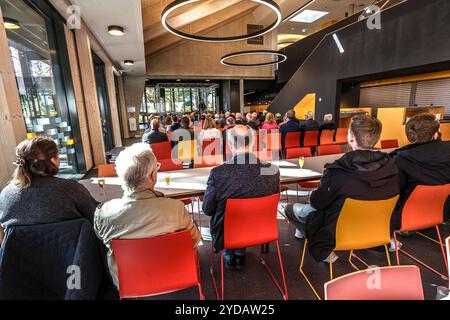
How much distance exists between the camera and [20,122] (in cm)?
221

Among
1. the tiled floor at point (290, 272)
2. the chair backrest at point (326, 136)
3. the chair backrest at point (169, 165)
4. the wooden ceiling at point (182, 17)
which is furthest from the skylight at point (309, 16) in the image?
the tiled floor at point (290, 272)

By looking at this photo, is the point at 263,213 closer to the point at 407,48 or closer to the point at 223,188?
the point at 223,188

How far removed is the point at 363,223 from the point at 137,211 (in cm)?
153

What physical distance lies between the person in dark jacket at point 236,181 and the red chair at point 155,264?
50cm

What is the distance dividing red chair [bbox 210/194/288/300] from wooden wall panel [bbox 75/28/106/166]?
188 inches

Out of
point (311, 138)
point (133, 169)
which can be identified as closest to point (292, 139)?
point (311, 138)

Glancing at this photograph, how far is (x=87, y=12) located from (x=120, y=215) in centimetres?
471

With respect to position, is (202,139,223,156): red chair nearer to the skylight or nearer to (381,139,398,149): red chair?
(381,139,398,149): red chair

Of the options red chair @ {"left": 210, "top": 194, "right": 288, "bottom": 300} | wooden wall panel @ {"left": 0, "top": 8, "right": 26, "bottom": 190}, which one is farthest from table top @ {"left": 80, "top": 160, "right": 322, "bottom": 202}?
wooden wall panel @ {"left": 0, "top": 8, "right": 26, "bottom": 190}

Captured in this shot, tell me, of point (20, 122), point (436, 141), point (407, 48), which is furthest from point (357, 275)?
point (407, 48)

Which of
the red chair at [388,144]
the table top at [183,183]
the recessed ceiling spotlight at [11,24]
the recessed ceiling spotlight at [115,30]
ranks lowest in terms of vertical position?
the table top at [183,183]

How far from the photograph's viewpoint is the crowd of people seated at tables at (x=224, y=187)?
1.26 meters

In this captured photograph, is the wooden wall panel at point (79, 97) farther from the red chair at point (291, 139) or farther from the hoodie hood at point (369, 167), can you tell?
the hoodie hood at point (369, 167)

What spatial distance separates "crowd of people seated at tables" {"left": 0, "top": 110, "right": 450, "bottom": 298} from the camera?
1.26 m
